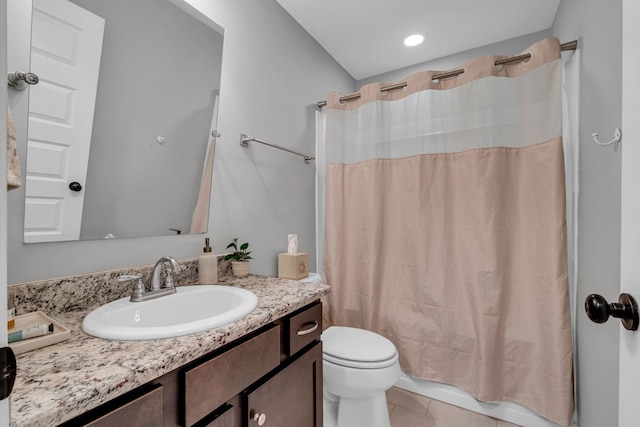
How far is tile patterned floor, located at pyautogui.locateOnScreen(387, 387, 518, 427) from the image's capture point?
5.24ft

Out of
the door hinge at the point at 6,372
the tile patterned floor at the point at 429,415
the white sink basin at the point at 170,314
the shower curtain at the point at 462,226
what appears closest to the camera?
the door hinge at the point at 6,372

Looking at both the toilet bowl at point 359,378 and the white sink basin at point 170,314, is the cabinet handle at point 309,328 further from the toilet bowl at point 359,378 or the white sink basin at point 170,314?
the toilet bowl at point 359,378

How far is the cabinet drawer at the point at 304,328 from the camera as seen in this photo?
0.98m

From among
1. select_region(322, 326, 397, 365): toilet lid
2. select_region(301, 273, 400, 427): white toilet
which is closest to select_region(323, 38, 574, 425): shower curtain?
select_region(322, 326, 397, 365): toilet lid

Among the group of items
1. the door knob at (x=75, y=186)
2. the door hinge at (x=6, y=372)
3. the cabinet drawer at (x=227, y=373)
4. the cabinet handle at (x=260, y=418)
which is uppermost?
the door knob at (x=75, y=186)

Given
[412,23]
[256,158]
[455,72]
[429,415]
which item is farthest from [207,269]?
[412,23]

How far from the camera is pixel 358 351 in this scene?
1.41 meters

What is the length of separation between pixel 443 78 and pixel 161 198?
1.68 metres

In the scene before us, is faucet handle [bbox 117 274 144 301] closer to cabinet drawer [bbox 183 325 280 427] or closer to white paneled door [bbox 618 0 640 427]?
cabinet drawer [bbox 183 325 280 427]

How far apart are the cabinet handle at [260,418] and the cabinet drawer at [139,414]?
0.31 metres

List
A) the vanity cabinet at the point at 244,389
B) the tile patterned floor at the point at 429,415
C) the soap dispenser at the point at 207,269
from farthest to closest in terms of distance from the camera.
Result: the tile patterned floor at the point at 429,415
the soap dispenser at the point at 207,269
the vanity cabinet at the point at 244,389

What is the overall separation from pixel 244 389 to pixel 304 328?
0.96ft

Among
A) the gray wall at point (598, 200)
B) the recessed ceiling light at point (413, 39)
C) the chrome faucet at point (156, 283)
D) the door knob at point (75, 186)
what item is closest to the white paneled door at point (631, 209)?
the gray wall at point (598, 200)

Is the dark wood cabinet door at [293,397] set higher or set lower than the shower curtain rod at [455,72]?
lower
